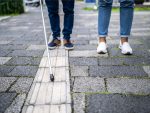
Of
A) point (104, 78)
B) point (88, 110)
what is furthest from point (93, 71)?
point (88, 110)

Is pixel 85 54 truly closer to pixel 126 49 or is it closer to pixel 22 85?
pixel 126 49

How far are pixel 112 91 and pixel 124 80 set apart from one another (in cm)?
32

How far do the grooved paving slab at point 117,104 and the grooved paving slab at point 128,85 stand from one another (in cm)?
13

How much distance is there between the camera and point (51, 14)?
381cm

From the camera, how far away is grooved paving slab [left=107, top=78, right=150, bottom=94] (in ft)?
7.60

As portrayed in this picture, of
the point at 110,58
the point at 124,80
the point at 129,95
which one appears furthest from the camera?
the point at 110,58

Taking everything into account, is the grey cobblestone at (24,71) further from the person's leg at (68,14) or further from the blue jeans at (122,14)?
the blue jeans at (122,14)

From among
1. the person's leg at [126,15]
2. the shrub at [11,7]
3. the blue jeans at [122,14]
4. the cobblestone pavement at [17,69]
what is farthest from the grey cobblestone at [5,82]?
the shrub at [11,7]

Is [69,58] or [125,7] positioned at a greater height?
[125,7]

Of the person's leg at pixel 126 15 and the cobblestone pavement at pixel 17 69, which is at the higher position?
the person's leg at pixel 126 15

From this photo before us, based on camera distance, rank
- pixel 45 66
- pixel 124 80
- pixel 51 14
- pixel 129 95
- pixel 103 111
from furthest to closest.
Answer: pixel 51 14
pixel 45 66
pixel 124 80
pixel 129 95
pixel 103 111

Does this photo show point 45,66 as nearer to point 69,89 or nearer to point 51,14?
point 69,89

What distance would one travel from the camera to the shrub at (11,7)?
13663mm

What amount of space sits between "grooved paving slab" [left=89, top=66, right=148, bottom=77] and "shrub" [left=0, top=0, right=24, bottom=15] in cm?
1170
